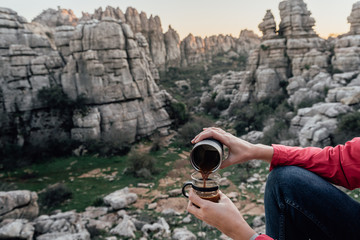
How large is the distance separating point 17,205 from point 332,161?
6.85 metres

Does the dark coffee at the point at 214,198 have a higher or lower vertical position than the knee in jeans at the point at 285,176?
lower

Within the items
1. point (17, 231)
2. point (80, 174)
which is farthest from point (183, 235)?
point (80, 174)

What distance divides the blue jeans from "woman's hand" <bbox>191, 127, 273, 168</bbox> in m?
0.27

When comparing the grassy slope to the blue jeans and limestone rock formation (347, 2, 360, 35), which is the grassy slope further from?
limestone rock formation (347, 2, 360, 35)

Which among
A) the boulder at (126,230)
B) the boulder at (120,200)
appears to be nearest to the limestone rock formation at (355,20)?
the boulder at (120,200)

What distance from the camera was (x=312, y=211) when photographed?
130cm

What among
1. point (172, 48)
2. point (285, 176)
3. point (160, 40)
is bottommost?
point (285, 176)

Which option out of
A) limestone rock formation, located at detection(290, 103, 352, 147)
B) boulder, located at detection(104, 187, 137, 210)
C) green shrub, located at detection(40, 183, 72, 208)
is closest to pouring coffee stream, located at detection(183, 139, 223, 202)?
boulder, located at detection(104, 187, 137, 210)

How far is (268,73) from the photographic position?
65.0 feet

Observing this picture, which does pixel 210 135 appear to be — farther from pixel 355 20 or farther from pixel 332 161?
pixel 355 20

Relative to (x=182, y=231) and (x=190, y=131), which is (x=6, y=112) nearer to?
(x=190, y=131)

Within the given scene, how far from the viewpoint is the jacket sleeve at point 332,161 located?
1430 millimetres

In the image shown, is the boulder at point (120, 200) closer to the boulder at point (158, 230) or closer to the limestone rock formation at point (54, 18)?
the boulder at point (158, 230)

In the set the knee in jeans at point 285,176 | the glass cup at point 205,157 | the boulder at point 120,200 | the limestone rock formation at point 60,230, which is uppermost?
the glass cup at point 205,157
